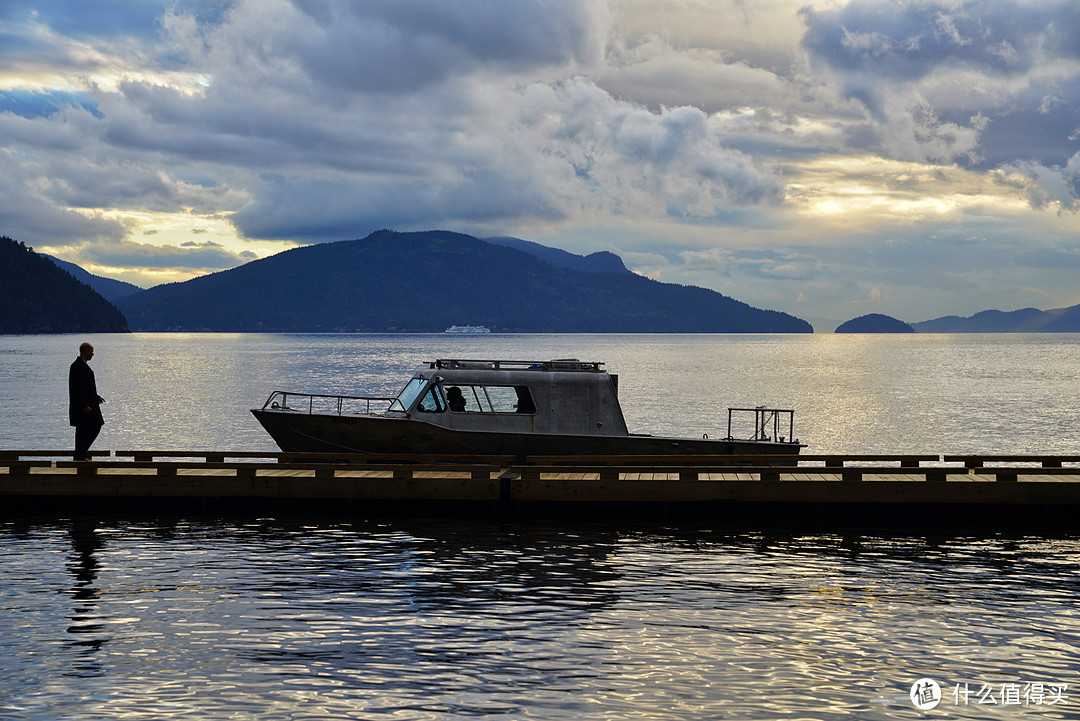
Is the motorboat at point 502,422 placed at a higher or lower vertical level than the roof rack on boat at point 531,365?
lower

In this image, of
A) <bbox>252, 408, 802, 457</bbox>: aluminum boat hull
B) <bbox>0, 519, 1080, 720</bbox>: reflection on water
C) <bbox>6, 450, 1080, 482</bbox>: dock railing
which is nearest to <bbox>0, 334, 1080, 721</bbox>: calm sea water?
<bbox>0, 519, 1080, 720</bbox>: reflection on water

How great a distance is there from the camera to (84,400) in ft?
63.7

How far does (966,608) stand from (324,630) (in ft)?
28.9

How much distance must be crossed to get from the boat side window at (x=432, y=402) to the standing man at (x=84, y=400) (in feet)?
22.3

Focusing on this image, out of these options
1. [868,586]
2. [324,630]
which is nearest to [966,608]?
[868,586]

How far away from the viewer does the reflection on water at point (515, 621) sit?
10.1 metres

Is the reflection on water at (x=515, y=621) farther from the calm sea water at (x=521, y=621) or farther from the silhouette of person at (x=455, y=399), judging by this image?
the silhouette of person at (x=455, y=399)

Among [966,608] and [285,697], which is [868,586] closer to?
[966,608]

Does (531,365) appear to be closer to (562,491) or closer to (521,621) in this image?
(562,491)

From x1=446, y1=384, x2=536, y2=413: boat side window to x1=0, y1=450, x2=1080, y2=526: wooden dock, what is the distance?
113 inches

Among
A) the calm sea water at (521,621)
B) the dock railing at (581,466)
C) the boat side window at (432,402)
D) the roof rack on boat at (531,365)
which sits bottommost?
the calm sea water at (521,621)

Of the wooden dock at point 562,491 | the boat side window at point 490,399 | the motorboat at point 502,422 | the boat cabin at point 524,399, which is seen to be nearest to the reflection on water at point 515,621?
the wooden dock at point 562,491

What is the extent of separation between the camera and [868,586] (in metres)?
14.8

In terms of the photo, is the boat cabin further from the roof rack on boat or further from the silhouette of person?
the roof rack on boat
